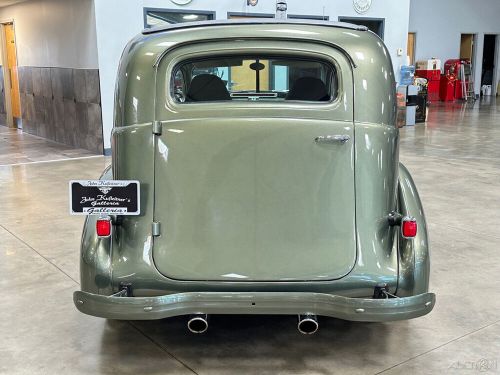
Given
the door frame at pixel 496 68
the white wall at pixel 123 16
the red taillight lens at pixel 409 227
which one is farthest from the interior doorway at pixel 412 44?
the red taillight lens at pixel 409 227

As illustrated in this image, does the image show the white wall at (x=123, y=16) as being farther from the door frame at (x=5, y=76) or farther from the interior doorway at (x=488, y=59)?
the interior doorway at (x=488, y=59)

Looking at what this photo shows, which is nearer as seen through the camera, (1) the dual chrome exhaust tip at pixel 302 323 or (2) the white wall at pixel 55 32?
(1) the dual chrome exhaust tip at pixel 302 323

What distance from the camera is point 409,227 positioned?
2621 millimetres

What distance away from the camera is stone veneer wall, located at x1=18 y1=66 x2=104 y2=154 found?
8.98 meters

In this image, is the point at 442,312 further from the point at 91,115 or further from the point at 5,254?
the point at 91,115

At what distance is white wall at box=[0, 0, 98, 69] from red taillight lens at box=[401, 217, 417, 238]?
7135 millimetres

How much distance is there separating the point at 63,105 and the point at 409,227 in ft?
28.3

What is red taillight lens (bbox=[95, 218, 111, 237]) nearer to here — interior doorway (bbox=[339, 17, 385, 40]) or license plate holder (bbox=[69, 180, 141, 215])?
license plate holder (bbox=[69, 180, 141, 215])

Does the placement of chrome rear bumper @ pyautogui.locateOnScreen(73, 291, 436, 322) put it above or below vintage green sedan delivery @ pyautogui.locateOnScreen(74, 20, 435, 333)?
→ below

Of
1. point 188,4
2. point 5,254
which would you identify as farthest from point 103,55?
point 5,254

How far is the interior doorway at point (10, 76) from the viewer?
12.5 meters

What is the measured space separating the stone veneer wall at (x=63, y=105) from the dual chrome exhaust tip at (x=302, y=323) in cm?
689

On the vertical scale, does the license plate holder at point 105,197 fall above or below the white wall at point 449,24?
below

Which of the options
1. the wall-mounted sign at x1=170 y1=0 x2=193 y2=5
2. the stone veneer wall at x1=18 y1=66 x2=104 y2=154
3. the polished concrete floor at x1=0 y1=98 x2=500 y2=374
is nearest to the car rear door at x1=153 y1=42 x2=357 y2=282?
the polished concrete floor at x1=0 y1=98 x2=500 y2=374
